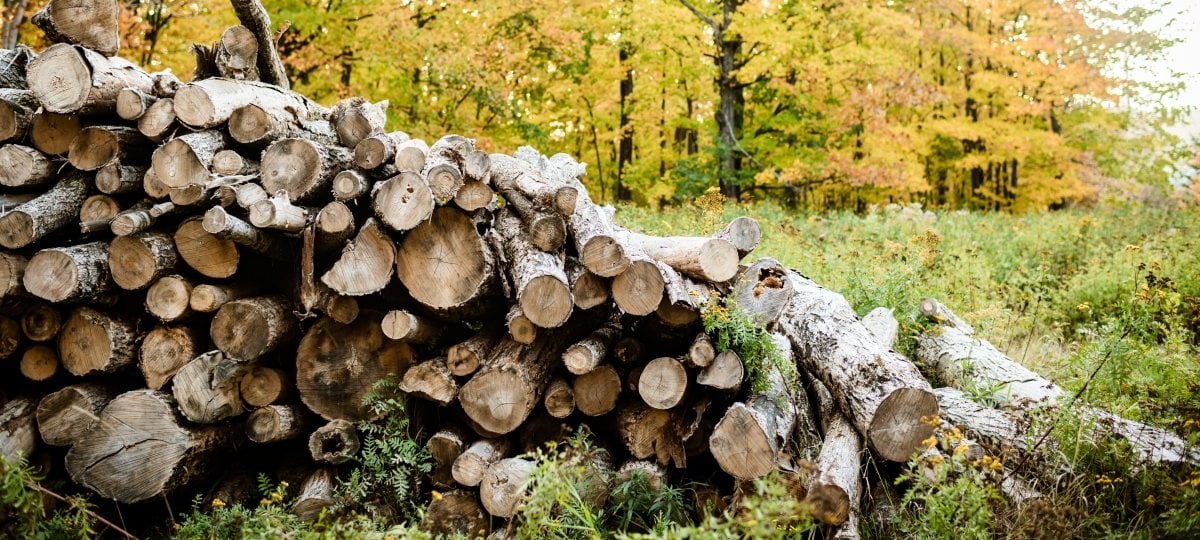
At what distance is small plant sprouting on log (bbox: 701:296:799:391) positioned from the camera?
3.24m

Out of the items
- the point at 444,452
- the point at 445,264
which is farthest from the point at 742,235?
the point at 444,452

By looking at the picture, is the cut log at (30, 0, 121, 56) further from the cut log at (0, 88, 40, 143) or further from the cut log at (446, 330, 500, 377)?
the cut log at (446, 330, 500, 377)

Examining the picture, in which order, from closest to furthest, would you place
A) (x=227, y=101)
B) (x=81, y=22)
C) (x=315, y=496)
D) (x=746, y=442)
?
(x=746, y=442) → (x=315, y=496) → (x=81, y=22) → (x=227, y=101)

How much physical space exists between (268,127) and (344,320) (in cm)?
124

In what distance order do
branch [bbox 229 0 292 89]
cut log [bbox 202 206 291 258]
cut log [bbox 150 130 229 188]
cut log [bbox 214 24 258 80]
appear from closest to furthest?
cut log [bbox 202 206 291 258], cut log [bbox 150 130 229 188], cut log [bbox 214 24 258 80], branch [bbox 229 0 292 89]

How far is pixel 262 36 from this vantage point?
15.9 ft

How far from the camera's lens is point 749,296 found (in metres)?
3.65

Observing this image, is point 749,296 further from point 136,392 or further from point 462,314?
point 136,392

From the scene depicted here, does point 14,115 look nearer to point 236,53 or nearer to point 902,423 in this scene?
point 236,53

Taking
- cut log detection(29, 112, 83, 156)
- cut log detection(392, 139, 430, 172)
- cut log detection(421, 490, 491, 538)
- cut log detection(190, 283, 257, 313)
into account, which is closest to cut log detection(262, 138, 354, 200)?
cut log detection(392, 139, 430, 172)

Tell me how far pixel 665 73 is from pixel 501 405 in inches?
458

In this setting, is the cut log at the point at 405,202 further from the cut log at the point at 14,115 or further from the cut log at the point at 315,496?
the cut log at the point at 14,115

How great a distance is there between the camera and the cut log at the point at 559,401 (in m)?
3.45

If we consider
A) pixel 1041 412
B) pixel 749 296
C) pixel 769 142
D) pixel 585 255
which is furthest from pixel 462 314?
pixel 769 142
